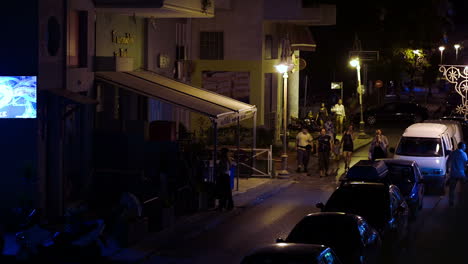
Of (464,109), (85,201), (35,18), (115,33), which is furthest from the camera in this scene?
(464,109)

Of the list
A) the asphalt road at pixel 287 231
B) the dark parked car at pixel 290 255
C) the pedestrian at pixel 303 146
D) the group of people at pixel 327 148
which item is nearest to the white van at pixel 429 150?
the asphalt road at pixel 287 231

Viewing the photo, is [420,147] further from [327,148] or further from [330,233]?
[330,233]

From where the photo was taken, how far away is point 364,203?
17.4 meters

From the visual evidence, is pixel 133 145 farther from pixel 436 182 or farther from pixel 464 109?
pixel 464 109

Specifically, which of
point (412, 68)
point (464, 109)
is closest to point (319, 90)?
point (412, 68)

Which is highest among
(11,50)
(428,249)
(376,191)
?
(11,50)

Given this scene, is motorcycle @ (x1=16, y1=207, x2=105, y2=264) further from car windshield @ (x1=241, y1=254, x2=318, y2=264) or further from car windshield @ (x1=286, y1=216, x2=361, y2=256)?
car windshield @ (x1=241, y1=254, x2=318, y2=264)

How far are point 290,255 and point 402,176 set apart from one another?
11532 mm

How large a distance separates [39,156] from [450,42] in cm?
8657

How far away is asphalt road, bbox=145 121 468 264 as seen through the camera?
16.6 metres

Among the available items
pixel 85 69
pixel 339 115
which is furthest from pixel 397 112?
pixel 85 69

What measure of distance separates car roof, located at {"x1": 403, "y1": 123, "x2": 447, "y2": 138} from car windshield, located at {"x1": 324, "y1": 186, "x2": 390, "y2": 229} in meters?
9.67

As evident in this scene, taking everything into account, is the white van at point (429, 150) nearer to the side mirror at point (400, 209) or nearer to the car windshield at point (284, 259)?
the side mirror at point (400, 209)

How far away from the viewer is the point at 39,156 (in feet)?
62.2
